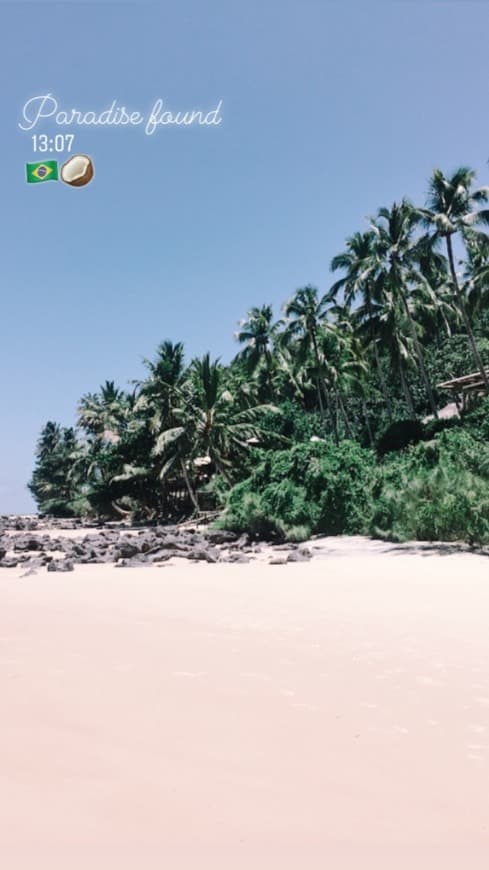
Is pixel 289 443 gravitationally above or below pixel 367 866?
above

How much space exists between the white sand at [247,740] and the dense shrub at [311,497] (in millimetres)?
8201

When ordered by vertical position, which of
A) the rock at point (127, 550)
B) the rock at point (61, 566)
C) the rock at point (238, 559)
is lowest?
the rock at point (238, 559)

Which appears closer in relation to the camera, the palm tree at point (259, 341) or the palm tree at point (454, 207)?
the palm tree at point (454, 207)

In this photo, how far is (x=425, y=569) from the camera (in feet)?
29.0

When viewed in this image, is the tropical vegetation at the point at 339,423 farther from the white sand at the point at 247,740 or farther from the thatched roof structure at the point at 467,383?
the white sand at the point at 247,740

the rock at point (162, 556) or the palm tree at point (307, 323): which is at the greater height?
the palm tree at point (307, 323)

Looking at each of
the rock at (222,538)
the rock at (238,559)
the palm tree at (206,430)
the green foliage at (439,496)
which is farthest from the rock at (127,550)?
the palm tree at (206,430)

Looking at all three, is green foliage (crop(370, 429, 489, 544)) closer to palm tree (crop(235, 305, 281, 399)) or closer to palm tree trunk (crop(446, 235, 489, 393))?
palm tree trunk (crop(446, 235, 489, 393))

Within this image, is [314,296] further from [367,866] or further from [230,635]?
[367,866]

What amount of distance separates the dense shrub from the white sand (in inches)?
323

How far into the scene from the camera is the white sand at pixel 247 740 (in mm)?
2002

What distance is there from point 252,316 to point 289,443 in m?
15.9

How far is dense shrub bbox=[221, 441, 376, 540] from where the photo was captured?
14422mm

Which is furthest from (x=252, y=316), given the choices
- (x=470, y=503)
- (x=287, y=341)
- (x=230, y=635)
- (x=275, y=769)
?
(x=275, y=769)
